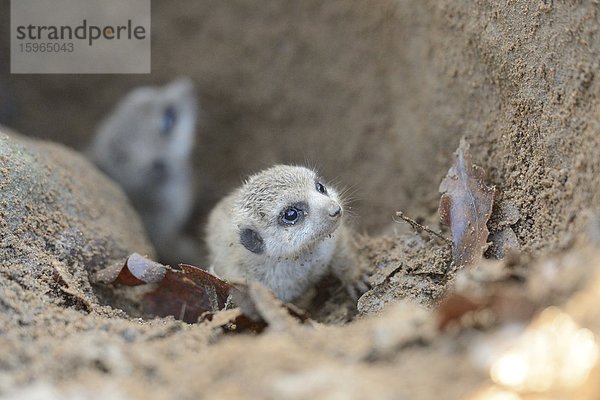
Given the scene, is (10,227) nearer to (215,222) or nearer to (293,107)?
(215,222)

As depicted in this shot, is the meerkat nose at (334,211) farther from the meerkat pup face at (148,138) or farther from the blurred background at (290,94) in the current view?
the meerkat pup face at (148,138)

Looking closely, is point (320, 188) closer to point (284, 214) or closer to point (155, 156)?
point (284, 214)

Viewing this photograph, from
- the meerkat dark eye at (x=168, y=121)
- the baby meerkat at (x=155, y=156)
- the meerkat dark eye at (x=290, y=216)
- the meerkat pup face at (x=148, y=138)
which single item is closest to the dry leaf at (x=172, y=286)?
the meerkat dark eye at (x=290, y=216)

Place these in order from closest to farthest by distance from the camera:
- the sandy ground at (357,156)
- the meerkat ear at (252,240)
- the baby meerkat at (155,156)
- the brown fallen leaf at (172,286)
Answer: the sandy ground at (357,156)
the brown fallen leaf at (172,286)
the meerkat ear at (252,240)
the baby meerkat at (155,156)

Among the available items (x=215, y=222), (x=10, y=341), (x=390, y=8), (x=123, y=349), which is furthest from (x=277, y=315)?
(x=390, y=8)

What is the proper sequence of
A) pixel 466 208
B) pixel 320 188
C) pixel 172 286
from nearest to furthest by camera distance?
pixel 466 208 → pixel 172 286 → pixel 320 188

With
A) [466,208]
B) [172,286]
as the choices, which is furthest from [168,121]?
[466,208]
